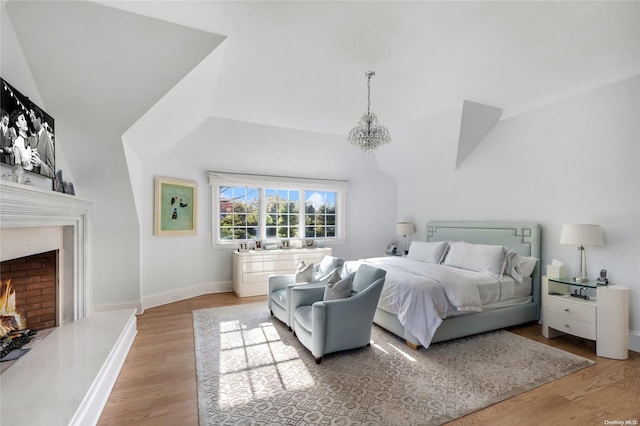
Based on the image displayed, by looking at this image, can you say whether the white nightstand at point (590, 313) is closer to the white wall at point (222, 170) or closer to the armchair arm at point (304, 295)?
the armchair arm at point (304, 295)

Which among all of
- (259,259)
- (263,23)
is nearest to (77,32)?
(263,23)

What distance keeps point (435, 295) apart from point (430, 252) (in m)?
1.76

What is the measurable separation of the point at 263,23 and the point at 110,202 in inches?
115

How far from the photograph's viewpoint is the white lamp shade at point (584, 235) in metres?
3.11

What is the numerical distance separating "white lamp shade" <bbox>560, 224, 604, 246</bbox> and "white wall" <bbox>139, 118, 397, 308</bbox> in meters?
3.55

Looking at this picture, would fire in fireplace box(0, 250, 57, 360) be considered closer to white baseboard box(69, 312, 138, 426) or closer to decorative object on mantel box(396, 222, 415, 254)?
white baseboard box(69, 312, 138, 426)

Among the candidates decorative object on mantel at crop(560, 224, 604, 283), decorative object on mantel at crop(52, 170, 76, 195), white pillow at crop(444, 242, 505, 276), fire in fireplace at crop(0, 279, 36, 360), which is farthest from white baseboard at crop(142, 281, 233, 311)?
decorative object on mantel at crop(560, 224, 604, 283)

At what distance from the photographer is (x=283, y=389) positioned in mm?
2314

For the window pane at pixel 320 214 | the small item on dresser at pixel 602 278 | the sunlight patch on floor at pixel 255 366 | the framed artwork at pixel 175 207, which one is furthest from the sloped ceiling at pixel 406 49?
the sunlight patch on floor at pixel 255 366

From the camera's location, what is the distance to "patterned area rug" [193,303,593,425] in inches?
80.2

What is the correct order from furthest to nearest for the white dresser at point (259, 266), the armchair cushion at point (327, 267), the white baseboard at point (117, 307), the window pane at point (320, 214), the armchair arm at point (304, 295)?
the window pane at point (320, 214)
the white dresser at point (259, 266)
the white baseboard at point (117, 307)
the armchair cushion at point (327, 267)
the armchair arm at point (304, 295)

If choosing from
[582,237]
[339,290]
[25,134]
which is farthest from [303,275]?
[582,237]

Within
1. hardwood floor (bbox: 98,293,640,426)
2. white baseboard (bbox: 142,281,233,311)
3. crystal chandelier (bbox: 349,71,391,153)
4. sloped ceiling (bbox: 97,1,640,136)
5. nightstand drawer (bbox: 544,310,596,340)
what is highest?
sloped ceiling (bbox: 97,1,640,136)

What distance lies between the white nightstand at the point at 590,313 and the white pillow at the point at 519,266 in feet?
0.92
